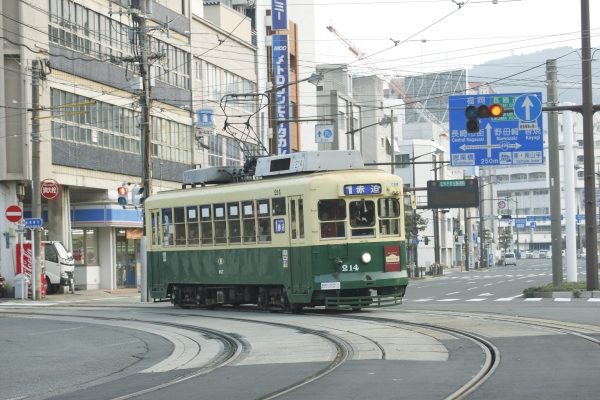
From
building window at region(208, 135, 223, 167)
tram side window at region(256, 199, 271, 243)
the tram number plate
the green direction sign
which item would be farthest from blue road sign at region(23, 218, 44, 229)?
the green direction sign

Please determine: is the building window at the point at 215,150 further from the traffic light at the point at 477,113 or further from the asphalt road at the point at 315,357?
the asphalt road at the point at 315,357

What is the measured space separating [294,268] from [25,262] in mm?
18244

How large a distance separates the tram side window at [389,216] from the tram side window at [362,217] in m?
0.21

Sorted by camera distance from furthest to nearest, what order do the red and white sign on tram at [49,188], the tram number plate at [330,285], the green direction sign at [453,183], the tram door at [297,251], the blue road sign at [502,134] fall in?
the green direction sign at [453,183]
the red and white sign on tram at [49,188]
the blue road sign at [502,134]
the tram door at [297,251]
the tram number plate at [330,285]

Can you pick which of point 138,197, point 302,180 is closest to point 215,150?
point 138,197

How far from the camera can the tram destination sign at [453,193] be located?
204 feet

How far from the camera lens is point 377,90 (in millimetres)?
100500

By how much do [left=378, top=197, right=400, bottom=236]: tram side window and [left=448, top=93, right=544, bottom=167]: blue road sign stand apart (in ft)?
36.3

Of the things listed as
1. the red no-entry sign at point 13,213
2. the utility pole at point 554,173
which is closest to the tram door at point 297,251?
the utility pole at point 554,173

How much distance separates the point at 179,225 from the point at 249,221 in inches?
132

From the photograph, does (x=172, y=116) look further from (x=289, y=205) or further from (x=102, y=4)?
(x=289, y=205)

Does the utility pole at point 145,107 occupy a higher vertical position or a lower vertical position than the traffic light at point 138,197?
higher

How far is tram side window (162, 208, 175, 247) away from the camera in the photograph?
93.7 ft

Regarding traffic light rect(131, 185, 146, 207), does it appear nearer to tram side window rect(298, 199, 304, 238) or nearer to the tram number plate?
tram side window rect(298, 199, 304, 238)
